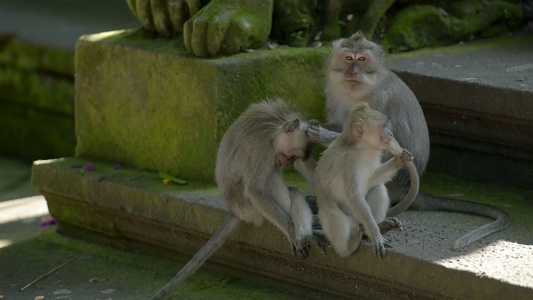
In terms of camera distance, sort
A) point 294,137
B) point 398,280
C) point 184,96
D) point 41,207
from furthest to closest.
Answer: point 41,207 < point 184,96 < point 294,137 < point 398,280

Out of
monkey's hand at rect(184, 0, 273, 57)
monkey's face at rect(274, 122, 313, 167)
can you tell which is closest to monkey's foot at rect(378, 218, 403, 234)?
monkey's face at rect(274, 122, 313, 167)

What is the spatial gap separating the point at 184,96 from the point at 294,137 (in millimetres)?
925

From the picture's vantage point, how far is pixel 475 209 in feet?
15.4

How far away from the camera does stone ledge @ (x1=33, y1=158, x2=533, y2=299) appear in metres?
4.01

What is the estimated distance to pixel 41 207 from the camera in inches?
254

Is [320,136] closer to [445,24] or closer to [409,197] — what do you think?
[409,197]

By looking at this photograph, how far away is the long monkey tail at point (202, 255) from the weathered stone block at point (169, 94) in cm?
56

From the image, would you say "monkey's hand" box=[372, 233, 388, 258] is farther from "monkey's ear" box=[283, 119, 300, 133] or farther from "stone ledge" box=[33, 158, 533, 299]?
"monkey's ear" box=[283, 119, 300, 133]

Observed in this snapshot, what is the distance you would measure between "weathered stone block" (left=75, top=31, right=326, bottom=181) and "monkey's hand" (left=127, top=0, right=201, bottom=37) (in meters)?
0.08

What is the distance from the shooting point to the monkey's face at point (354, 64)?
15.0ft

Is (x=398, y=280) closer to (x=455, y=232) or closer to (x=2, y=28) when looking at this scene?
(x=455, y=232)

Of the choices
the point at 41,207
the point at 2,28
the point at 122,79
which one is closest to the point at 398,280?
the point at 122,79

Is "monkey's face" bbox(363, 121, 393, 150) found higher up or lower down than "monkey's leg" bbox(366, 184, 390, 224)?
higher up

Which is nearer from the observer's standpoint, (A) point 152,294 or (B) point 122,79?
(A) point 152,294
